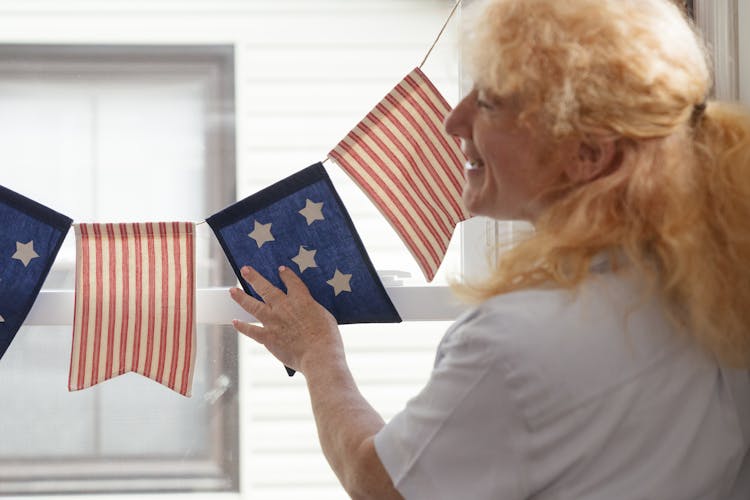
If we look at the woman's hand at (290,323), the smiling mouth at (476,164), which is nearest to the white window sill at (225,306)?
the woman's hand at (290,323)

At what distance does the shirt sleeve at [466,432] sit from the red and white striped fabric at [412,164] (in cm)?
52

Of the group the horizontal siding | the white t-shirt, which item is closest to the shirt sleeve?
the white t-shirt

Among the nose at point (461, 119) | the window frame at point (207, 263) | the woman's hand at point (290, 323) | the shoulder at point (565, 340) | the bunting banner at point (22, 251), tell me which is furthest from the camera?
the window frame at point (207, 263)

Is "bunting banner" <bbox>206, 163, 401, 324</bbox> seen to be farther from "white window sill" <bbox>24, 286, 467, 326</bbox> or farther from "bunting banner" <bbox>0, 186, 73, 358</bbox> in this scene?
"bunting banner" <bbox>0, 186, 73, 358</bbox>

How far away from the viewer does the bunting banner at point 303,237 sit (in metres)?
1.53

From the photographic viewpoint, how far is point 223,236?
1.54 meters

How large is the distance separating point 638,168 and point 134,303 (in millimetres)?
869

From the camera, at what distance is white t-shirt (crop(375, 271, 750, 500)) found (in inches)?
41.0

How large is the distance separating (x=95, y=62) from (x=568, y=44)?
3.19 ft

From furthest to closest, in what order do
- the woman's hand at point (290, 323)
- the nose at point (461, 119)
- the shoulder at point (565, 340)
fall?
the woman's hand at point (290, 323), the nose at point (461, 119), the shoulder at point (565, 340)

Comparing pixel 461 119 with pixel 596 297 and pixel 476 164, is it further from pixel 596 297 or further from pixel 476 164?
pixel 596 297

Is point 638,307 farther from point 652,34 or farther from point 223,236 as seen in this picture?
point 223,236

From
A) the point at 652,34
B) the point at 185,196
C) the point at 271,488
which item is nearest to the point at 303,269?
the point at 185,196

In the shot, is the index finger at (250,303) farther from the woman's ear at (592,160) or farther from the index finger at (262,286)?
the woman's ear at (592,160)
